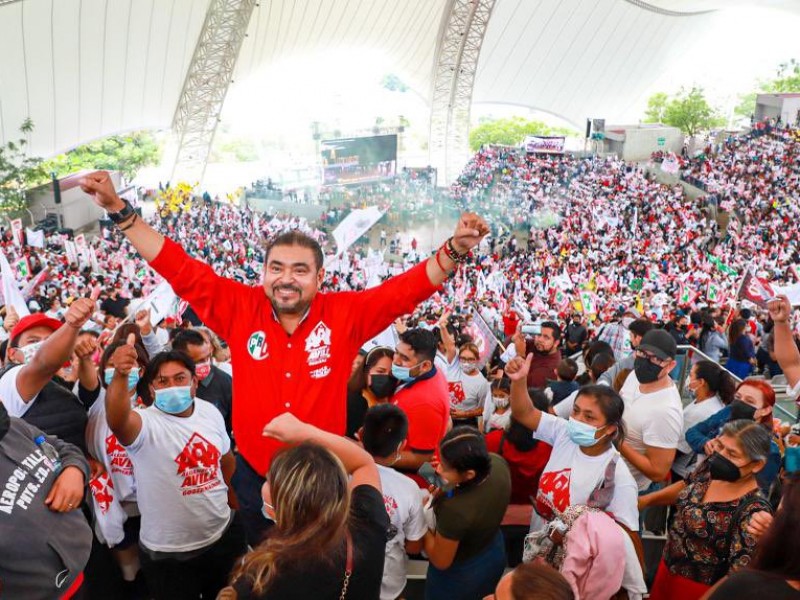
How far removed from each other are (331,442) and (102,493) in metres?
1.32

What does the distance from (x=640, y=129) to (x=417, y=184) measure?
30.9ft

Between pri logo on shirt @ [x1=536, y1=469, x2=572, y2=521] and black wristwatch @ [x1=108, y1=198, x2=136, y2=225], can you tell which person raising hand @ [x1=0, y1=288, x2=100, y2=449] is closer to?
black wristwatch @ [x1=108, y1=198, x2=136, y2=225]

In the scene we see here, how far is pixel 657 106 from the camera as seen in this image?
45.6 m

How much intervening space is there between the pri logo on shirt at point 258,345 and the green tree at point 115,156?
1660 inches

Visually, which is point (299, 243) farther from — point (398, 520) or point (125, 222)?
point (398, 520)

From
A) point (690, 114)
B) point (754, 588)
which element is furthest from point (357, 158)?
point (754, 588)

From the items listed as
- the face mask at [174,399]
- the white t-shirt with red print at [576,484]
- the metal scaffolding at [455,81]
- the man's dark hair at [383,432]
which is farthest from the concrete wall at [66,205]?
the white t-shirt with red print at [576,484]

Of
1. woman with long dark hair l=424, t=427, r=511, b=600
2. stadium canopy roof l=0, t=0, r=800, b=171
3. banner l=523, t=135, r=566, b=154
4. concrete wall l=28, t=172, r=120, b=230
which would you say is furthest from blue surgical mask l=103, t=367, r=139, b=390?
banner l=523, t=135, r=566, b=154

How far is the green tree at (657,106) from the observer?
4538 centimetres

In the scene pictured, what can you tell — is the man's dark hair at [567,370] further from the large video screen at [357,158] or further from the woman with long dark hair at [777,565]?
the large video screen at [357,158]

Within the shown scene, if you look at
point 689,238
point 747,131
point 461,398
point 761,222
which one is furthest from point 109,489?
point 747,131

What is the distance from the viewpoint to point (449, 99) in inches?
1134

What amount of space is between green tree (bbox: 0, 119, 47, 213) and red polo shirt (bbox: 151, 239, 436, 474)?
811 inches

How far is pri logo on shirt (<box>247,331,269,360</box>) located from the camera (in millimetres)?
2201
